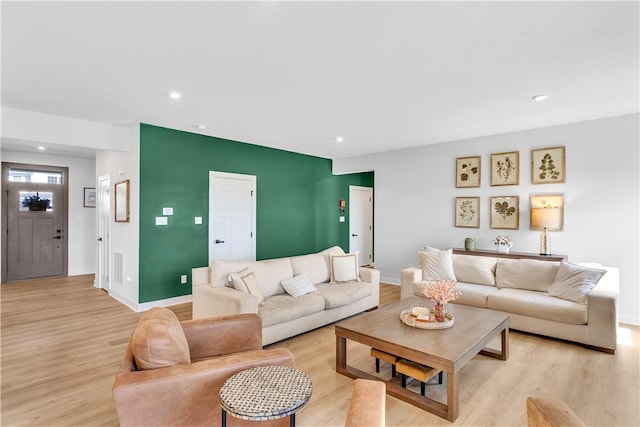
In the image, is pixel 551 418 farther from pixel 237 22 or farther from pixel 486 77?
pixel 486 77

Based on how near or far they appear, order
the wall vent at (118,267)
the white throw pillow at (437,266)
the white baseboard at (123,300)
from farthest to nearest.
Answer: the wall vent at (118,267) → the white baseboard at (123,300) → the white throw pillow at (437,266)

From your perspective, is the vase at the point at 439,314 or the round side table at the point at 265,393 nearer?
the round side table at the point at 265,393

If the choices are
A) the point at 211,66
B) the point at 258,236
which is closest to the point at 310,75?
the point at 211,66

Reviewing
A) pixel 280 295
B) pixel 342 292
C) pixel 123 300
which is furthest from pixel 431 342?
pixel 123 300

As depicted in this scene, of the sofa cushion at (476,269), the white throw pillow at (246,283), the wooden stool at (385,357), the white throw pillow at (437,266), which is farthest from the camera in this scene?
the white throw pillow at (437,266)

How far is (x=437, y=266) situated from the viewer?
448cm

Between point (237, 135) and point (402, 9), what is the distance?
368 centimetres

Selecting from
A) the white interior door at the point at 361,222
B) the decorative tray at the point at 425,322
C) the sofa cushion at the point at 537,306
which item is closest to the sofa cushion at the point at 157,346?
the decorative tray at the point at 425,322

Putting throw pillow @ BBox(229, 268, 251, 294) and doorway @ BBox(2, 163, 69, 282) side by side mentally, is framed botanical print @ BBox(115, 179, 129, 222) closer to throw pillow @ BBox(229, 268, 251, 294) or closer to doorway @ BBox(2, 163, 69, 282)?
throw pillow @ BBox(229, 268, 251, 294)

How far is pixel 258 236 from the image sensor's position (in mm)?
5953

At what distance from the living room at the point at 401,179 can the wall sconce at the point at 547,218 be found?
0.30 ft

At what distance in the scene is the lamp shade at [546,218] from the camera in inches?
170

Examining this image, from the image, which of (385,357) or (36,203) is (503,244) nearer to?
(385,357)

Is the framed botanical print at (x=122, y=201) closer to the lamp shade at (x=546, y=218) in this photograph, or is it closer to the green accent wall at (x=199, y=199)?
the green accent wall at (x=199, y=199)
